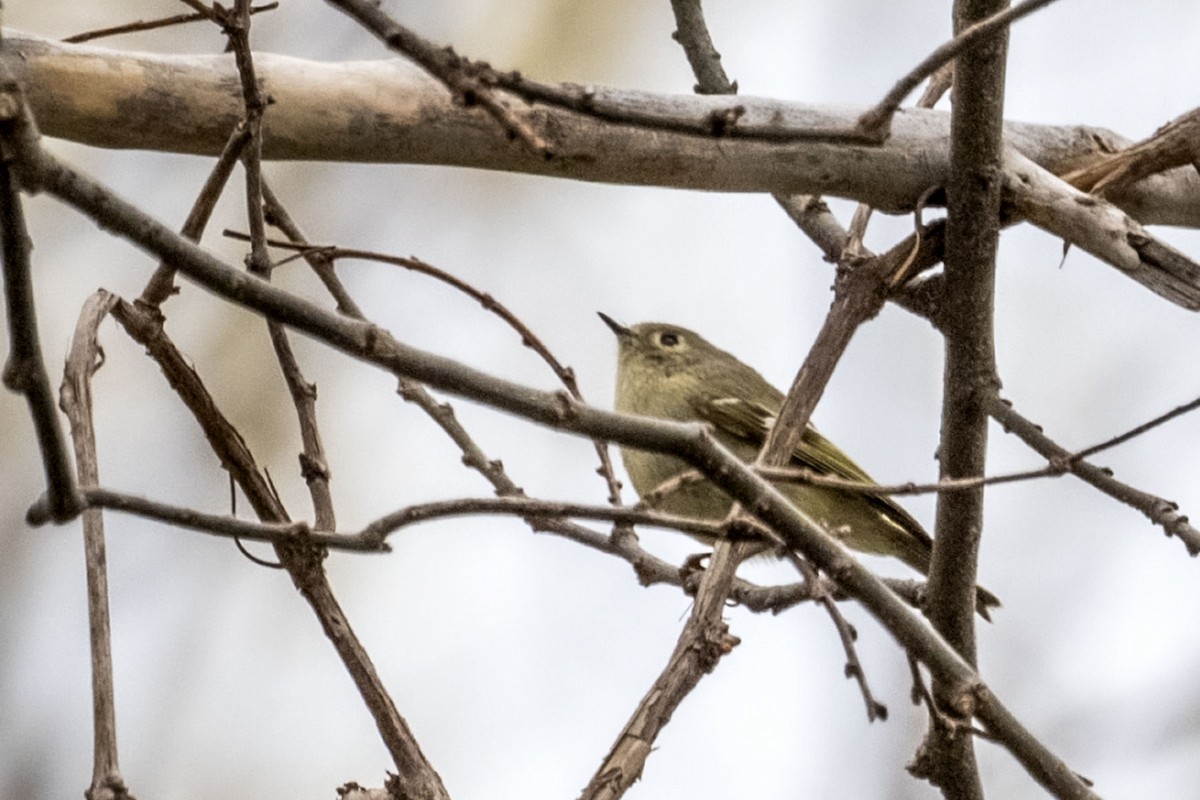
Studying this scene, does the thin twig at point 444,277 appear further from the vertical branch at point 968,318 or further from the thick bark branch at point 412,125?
the vertical branch at point 968,318

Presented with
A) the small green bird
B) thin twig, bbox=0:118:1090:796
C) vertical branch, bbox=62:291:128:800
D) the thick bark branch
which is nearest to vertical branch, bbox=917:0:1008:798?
the thick bark branch

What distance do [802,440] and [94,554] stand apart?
8.36 feet

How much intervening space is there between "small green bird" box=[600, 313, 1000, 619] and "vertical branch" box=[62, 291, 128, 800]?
168 centimetres

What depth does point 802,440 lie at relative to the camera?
4047mm

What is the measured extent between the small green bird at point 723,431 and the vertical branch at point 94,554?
66.3 inches

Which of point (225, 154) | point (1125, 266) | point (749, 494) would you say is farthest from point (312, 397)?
point (1125, 266)

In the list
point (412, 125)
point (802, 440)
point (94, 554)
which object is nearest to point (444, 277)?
point (412, 125)

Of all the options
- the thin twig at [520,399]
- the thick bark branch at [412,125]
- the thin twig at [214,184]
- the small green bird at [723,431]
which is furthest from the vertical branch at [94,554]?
the small green bird at [723,431]

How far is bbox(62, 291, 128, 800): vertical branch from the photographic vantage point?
162cm

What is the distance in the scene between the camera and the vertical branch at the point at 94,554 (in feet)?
5.31

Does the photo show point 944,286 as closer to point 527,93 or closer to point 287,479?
point 527,93

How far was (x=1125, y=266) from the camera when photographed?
2.39 m

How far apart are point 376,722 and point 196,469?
3954mm

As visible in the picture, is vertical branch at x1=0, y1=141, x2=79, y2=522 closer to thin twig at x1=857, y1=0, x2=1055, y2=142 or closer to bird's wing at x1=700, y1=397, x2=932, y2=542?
thin twig at x1=857, y1=0, x2=1055, y2=142
